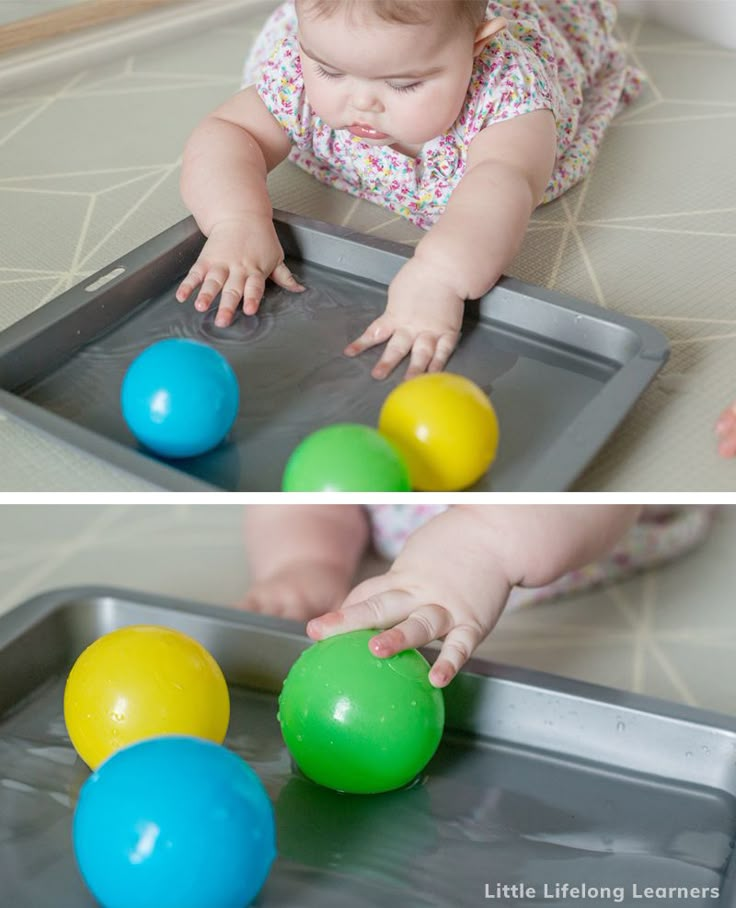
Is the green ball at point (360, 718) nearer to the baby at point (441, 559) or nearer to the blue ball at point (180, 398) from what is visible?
the baby at point (441, 559)

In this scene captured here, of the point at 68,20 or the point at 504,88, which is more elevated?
the point at 504,88

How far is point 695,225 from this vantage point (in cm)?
104

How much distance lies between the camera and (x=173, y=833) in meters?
0.64

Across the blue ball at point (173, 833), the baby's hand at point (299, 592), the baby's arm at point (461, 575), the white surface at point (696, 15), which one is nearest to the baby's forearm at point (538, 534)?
the baby's arm at point (461, 575)

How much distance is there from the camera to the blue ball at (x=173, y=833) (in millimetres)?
641

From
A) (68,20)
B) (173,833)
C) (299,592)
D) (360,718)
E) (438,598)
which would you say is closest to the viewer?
(173,833)

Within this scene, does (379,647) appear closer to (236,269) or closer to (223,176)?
(236,269)

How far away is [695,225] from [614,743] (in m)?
0.49

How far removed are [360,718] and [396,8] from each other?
519mm

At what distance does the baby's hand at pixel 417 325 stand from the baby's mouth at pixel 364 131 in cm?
17

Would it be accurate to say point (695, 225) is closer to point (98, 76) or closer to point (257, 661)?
point (257, 661)

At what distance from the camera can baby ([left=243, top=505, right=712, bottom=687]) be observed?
32.8 inches

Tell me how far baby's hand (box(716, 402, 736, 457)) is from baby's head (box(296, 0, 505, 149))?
0.36m

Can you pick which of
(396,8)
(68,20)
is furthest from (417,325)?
(68,20)
